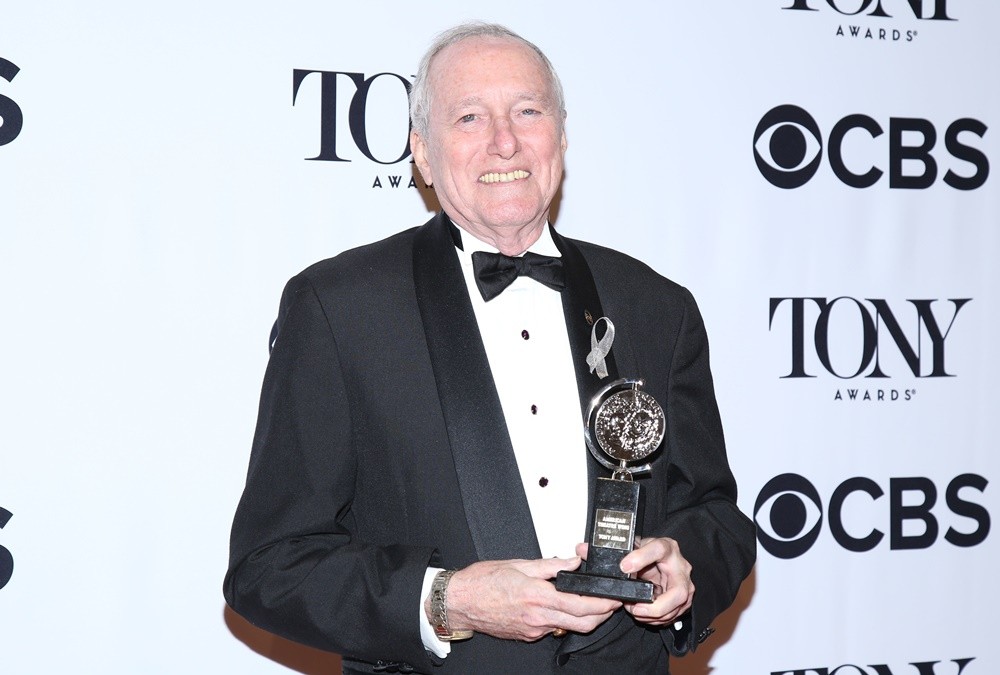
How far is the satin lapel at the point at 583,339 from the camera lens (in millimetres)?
1828

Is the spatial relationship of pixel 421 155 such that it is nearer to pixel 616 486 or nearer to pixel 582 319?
pixel 582 319

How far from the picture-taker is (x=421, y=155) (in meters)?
2.10

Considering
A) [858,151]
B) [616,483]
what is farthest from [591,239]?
[616,483]

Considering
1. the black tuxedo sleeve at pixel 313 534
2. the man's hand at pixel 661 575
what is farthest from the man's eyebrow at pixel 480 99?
the man's hand at pixel 661 575

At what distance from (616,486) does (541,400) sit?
0.27 meters

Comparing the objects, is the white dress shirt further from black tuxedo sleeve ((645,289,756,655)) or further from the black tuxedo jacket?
black tuxedo sleeve ((645,289,756,655))

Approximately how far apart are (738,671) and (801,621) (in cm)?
23

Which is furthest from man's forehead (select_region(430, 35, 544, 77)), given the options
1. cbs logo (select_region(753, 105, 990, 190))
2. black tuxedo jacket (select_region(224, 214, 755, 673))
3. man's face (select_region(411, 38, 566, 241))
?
cbs logo (select_region(753, 105, 990, 190))

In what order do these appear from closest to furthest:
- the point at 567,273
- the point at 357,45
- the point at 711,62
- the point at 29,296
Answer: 1. the point at 567,273
2. the point at 29,296
3. the point at 357,45
4. the point at 711,62

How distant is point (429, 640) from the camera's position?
172 cm

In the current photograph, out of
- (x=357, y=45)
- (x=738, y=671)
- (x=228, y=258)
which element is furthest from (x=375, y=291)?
(x=738, y=671)

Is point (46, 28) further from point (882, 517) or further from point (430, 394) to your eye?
point (882, 517)

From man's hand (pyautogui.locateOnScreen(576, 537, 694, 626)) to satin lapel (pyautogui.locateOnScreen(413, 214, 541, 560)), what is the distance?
0.18m

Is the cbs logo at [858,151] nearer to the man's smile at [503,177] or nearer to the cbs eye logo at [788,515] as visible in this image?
the cbs eye logo at [788,515]
